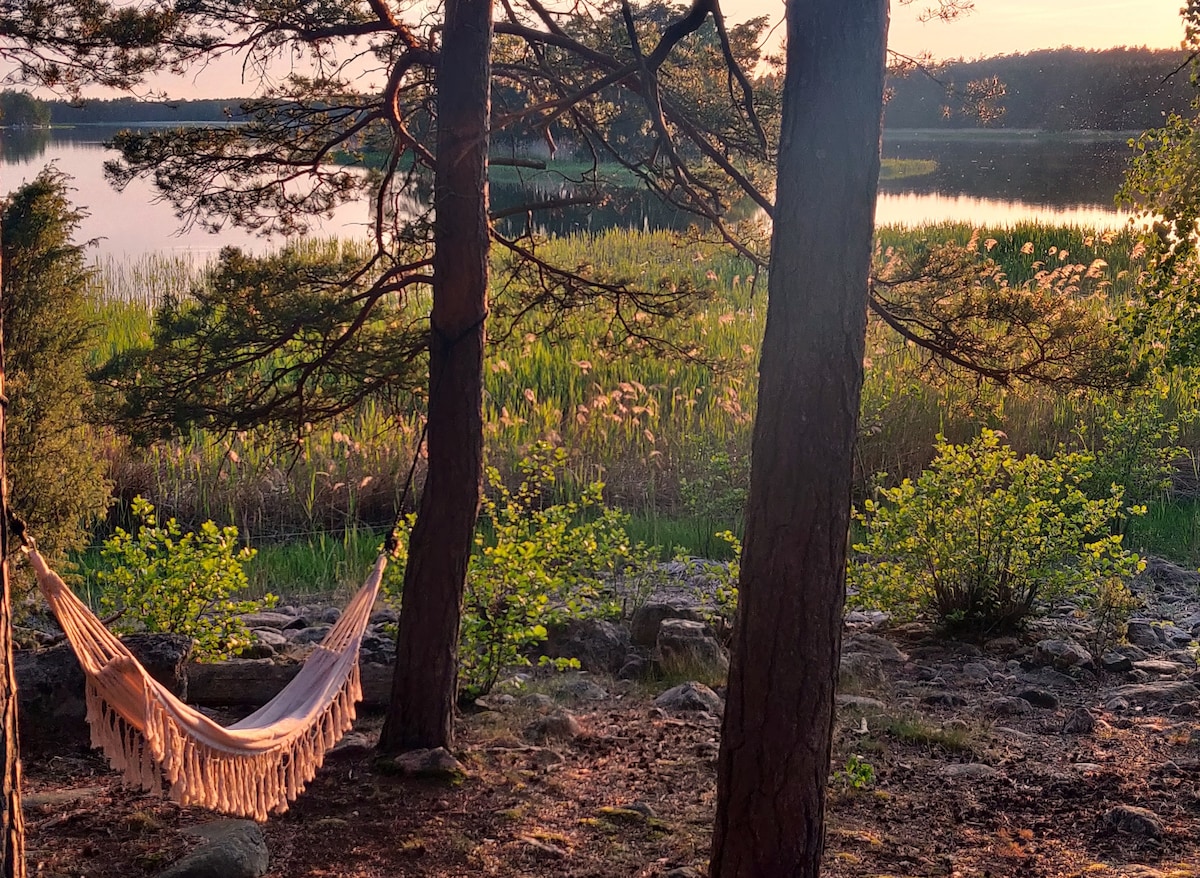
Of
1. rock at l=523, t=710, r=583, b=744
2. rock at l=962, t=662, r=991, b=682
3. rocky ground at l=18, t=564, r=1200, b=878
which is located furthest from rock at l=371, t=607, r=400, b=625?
rock at l=962, t=662, r=991, b=682

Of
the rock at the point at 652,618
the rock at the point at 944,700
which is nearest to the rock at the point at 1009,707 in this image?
the rock at the point at 944,700

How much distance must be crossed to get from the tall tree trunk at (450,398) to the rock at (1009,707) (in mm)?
2490

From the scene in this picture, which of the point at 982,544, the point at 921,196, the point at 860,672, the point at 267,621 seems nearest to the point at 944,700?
the point at 860,672

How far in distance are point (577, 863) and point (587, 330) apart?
878 centimetres

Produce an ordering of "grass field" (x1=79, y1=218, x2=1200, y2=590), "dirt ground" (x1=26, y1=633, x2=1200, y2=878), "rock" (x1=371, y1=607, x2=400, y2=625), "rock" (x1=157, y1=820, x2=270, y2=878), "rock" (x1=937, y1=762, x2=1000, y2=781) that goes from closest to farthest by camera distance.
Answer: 1. "rock" (x1=157, y1=820, x2=270, y2=878)
2. "dirt ground" (x1=26, y1=633, x2=1200, y2=878)
3. "rock" (x1=937, y1=762, x2=1000, y2=781)
4. "rock" (x1=371, y1=607, x2=400, y2=625)
5. "grass field" (x1=79, y1=218, x2=1200, y2=590)

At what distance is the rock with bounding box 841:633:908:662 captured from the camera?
5930 mm

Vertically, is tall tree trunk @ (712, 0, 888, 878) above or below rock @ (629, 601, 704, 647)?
above

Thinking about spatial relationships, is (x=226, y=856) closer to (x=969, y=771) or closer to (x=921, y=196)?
(x=969, y=771)

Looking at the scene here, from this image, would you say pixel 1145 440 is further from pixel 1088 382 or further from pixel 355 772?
pixel 355 772

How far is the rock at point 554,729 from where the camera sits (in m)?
4.77

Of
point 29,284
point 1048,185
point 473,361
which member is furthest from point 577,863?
point 1048,185

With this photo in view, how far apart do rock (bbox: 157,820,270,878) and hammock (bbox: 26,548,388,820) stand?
168 millimetres

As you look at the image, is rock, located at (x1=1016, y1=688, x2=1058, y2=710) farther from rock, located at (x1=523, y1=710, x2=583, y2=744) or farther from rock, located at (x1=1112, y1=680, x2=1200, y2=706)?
rock, located at (x1=523, y1=710, x2=583, y2=744)

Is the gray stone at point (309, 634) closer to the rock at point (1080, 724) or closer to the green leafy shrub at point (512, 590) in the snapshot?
the green leafy shrub at point (512, 590)
